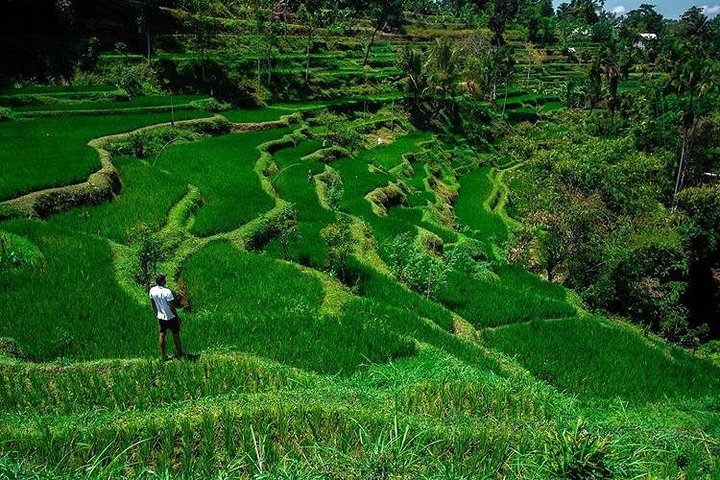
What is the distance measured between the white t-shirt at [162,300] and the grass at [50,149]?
801 cm

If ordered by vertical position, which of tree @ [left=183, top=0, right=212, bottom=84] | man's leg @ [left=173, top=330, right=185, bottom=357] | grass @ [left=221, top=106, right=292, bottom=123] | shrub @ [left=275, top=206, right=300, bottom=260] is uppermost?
tree @ [left=183, top=0, right=212, bottom=84]

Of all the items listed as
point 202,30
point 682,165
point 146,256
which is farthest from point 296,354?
point 202,30

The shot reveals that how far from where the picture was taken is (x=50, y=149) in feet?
55.7

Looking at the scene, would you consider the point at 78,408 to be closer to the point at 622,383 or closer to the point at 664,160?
the point at 622,383

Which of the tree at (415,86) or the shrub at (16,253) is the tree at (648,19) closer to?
the tree at (415,86)

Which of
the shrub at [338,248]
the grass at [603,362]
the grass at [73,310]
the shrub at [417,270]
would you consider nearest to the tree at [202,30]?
the shrub at [417,270]

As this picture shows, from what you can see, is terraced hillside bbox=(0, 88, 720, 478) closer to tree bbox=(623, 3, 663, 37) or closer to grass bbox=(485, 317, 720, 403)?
grass bbox=(485, 317, 720, 403)

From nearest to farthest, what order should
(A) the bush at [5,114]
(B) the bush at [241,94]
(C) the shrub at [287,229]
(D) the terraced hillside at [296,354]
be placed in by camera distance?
(D) the terraced hillside at [296,354] → (C) the shrub at [287,229] → (A) the bush at [5,114] → (B) the bush at [241,94]

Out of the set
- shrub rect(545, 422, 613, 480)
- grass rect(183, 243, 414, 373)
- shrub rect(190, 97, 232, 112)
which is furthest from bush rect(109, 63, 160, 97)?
shrub rect(545, 422, 613, 480)

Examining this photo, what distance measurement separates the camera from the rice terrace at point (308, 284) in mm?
5047

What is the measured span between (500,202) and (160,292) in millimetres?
26516

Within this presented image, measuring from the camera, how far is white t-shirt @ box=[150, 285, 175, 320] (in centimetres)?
702

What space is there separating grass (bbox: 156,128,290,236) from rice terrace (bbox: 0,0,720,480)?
0.41 feet

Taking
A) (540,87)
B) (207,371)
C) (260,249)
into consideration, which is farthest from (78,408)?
(540,87)
